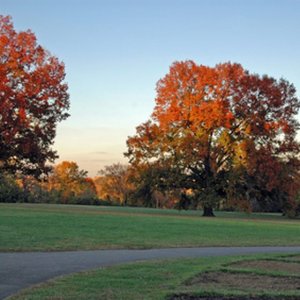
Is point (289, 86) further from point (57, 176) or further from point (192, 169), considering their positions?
point (57, 176)

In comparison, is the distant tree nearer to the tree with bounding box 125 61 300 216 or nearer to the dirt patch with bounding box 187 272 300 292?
the tree with bounding box 125 61 300 216

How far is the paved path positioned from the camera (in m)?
9.90

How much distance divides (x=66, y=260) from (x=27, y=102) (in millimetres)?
27560

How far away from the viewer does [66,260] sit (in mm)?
12750

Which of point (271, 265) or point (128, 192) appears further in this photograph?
point (128, 192)

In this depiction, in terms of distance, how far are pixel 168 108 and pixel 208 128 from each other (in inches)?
157

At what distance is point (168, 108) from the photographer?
146 feet

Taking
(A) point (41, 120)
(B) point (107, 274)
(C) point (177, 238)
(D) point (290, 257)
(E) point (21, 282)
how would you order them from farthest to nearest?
(A) point (41, 120), (C) point (177, 238), (D) point (290, 257), (B) point (107, 274), (E) point (21, 282)

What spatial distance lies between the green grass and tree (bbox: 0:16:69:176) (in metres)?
27.4

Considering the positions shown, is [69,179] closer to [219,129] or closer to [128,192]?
[128,192]

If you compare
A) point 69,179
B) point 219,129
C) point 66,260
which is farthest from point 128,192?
point 69,179

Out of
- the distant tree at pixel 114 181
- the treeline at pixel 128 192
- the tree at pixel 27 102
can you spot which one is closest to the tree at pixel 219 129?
the treeline at pixel 128 192

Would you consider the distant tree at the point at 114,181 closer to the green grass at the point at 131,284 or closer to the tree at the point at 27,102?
the tree at the point at 27,102

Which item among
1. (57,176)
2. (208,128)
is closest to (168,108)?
(208,128)
